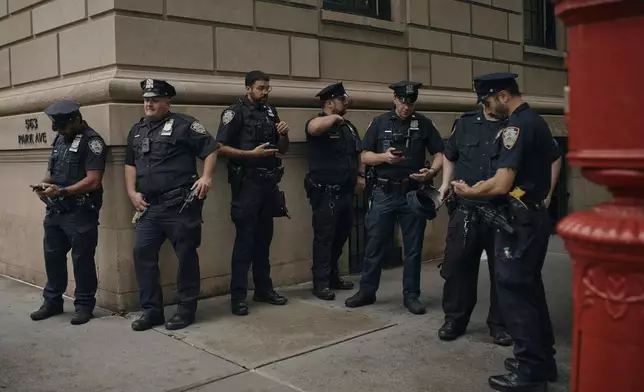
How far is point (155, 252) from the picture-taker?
5.59m

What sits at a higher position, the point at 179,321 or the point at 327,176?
the point at 327,176

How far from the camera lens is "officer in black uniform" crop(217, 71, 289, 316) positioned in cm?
596

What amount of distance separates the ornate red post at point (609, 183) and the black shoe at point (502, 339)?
11.3 ft

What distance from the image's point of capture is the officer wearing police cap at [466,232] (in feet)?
16.4

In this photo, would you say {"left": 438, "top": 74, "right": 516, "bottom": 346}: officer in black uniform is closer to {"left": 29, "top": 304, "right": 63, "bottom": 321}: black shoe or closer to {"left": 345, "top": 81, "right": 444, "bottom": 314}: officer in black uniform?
{"left": 345, "top": 81, "right": 444, "bottom": 314}: officer in black uniform

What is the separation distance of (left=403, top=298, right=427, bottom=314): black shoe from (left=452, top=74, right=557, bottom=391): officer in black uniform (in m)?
1.80

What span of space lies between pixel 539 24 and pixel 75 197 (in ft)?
30.2

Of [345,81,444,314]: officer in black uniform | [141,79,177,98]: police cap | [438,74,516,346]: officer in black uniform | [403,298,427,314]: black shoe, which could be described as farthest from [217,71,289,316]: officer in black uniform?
[438,74,516,346]: officer in black uniform

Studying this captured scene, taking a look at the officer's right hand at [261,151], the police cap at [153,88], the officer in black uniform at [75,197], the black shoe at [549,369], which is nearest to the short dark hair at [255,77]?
the officer's right hand at [261,151]

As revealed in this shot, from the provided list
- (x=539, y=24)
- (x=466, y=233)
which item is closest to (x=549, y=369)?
(x=466, y=233)

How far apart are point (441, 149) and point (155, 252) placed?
9.20 ft

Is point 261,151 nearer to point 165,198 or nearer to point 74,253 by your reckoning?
point 165,198

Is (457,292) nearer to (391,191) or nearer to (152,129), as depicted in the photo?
(391,191)

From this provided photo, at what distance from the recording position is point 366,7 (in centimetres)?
855
